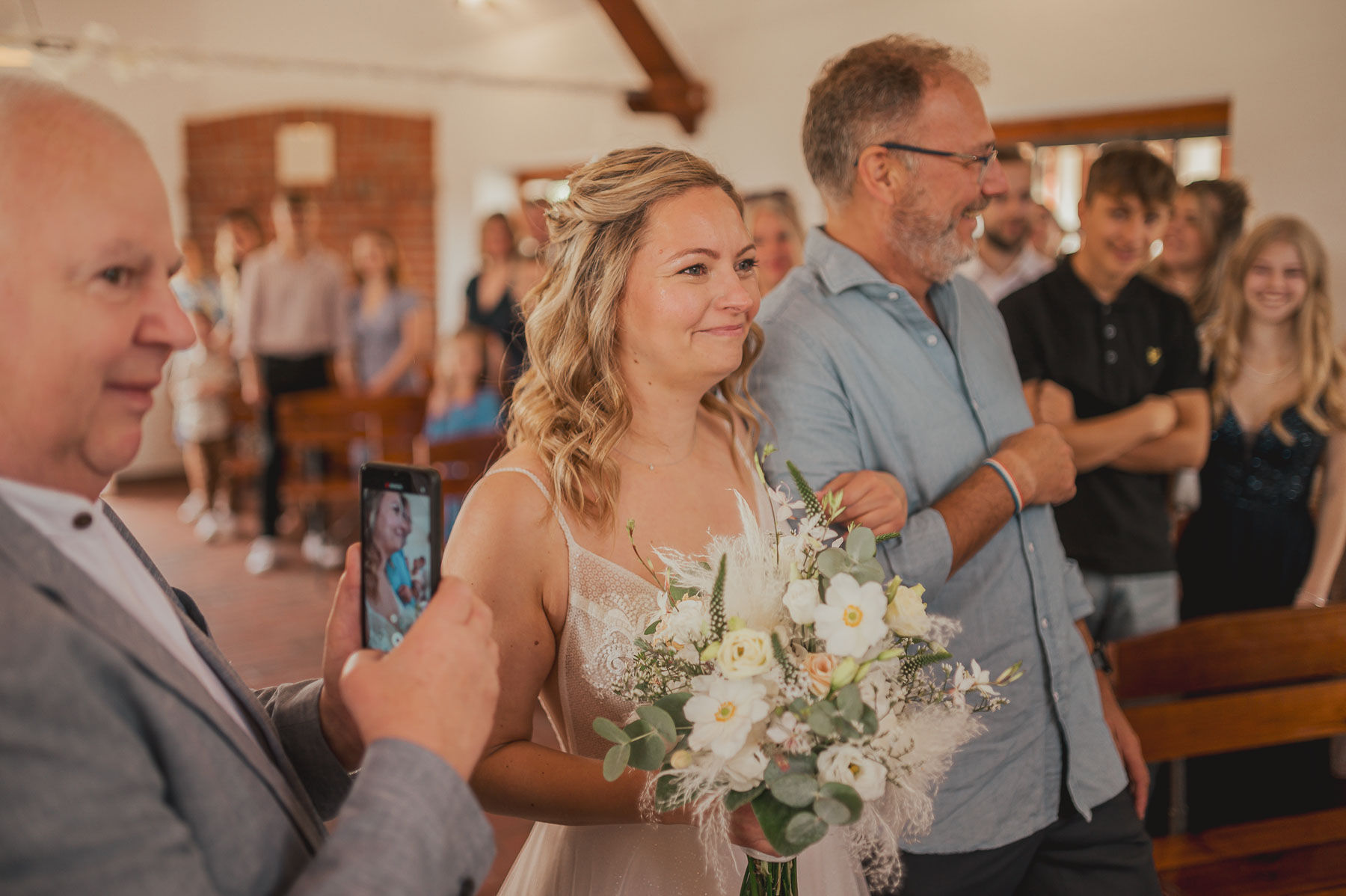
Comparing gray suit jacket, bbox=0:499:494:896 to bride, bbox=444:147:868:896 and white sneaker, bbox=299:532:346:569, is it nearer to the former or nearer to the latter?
bride, bbox=444:147:868:896

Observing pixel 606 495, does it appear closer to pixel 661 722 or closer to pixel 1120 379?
pixel 661 722

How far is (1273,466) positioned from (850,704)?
2663 mm

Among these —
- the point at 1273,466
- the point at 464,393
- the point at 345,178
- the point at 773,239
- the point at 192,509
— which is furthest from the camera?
the point at 345,178

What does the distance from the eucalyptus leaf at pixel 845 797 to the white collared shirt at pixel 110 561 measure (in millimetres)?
547

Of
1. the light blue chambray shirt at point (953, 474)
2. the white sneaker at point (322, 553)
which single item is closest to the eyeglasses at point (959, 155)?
the light blue chambray shirt at point (953, 474)

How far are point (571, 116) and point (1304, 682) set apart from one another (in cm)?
727

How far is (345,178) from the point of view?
31.4ft

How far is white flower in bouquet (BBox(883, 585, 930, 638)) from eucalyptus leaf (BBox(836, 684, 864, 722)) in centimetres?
12

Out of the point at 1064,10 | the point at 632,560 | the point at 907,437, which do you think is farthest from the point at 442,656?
the point at 1064,10

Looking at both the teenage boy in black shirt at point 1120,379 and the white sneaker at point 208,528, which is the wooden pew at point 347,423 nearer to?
the white sneaker at point 208,528

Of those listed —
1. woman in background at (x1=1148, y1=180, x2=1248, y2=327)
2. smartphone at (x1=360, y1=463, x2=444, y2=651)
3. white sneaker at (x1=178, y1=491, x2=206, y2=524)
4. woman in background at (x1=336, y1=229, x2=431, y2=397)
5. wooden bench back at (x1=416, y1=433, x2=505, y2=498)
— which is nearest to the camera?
smartphone at (x1=360, y1=463, x2=444, y2=651)

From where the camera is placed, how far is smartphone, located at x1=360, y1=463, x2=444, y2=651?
0.90 metres

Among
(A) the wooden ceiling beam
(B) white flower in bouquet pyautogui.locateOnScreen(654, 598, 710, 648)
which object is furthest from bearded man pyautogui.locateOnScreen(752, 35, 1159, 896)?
(A) the wooden ceiling beam

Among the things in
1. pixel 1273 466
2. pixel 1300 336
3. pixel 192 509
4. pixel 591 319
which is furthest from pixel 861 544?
pixel 192 509
